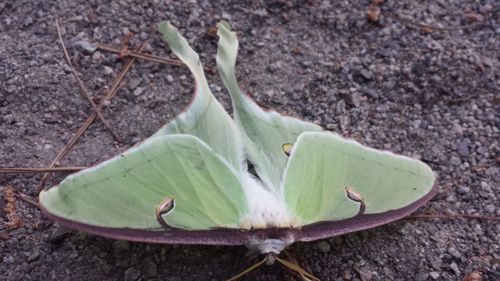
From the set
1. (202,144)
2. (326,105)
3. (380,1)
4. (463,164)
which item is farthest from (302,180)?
(380,1)

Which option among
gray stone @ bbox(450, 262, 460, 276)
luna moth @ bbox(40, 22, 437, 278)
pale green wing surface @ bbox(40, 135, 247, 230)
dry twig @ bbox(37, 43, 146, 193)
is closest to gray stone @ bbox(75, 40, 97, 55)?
dry twig @ bbox(37, 43, 146, 193)

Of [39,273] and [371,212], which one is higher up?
[371,212]

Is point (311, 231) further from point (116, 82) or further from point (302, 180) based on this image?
point (116, 82)

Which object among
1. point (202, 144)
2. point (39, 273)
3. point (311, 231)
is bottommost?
→ point (39, 273)

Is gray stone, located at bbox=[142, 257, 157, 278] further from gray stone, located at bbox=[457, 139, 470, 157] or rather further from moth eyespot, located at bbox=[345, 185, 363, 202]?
gray stone, located at bbox=[457, 139, 470, 157]

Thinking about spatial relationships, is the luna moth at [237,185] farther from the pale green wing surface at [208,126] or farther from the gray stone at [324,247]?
the gray stone at [324,247]

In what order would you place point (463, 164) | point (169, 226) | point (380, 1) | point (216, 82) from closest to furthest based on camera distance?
point (169, 226) → point (463, 164) → point (216, 82) → point (380, 1)

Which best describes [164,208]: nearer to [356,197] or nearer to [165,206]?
[165,206]
